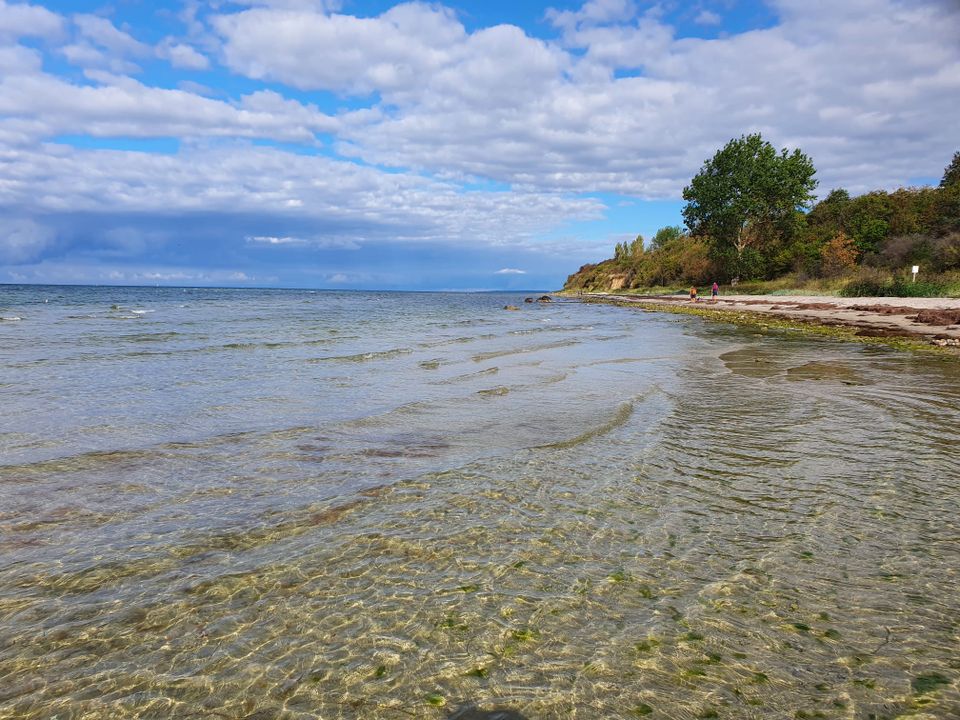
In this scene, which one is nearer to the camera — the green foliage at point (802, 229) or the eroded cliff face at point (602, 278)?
the green foliage at point (802, 229)

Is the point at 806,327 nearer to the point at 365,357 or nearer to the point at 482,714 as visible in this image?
the point at 365,357

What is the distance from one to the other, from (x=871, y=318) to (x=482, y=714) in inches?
1278

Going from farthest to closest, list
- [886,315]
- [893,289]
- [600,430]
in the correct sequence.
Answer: [893,289] → [886,315] → [600,430]

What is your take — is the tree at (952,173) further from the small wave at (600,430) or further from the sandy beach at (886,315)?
the small wave at (600,430)

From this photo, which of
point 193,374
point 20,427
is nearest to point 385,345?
point 193,374

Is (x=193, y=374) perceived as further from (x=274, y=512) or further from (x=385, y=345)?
(x=274, y=512)

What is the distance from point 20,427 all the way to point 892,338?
27792mm

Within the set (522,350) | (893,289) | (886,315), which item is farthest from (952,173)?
(522,350)

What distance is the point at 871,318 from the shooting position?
91.9 feet

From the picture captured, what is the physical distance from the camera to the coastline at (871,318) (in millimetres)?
21375

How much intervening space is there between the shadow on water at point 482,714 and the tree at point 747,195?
75749 mm

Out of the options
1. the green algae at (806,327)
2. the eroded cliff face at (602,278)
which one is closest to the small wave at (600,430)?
the green algae at (806,327)

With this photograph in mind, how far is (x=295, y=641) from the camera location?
12.0ft

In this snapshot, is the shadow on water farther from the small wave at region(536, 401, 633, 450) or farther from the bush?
the bush
